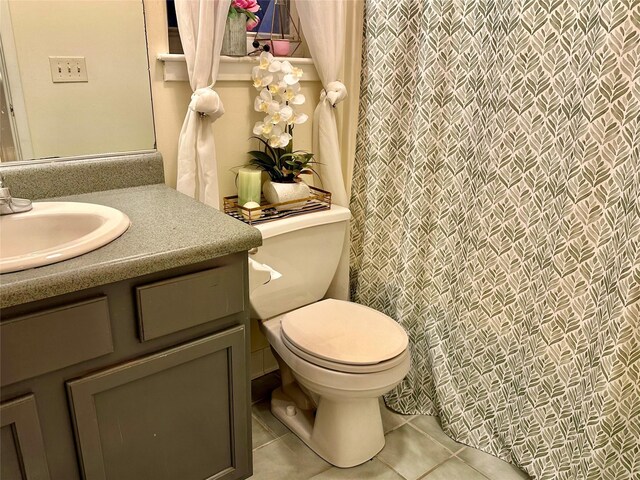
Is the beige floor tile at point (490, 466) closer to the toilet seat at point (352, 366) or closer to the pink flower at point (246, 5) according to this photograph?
the toilet seat at point (352, 366)

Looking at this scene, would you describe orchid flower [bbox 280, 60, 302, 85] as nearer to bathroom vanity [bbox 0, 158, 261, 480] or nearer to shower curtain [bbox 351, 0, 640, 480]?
shower curtain [bbox 351, 0, 640, 480]

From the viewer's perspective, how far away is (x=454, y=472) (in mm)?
1681

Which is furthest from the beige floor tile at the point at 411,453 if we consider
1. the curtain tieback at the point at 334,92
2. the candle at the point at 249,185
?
the curtain tieback at the point at 334,92

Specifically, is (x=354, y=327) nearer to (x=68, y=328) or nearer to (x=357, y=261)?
(x=357, y=261)

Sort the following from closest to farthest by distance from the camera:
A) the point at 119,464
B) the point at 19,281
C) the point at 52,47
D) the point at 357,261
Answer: the point at 19,281, the point at 119,464, the point at 52,47, the point at 357,261

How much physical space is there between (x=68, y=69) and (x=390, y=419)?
154cm

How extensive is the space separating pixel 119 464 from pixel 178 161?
2.76 feet

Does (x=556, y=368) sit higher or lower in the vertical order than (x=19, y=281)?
lower

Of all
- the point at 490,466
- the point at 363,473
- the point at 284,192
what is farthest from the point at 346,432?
the point at 284,192

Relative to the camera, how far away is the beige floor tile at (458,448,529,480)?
65.3 inches

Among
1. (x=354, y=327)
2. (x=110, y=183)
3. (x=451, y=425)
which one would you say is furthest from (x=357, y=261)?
(x=110, y=183)

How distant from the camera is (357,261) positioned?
6.77 feet

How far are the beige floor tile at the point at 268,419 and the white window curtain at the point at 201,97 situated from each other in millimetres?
809

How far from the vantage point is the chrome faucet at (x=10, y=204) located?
1.17m
